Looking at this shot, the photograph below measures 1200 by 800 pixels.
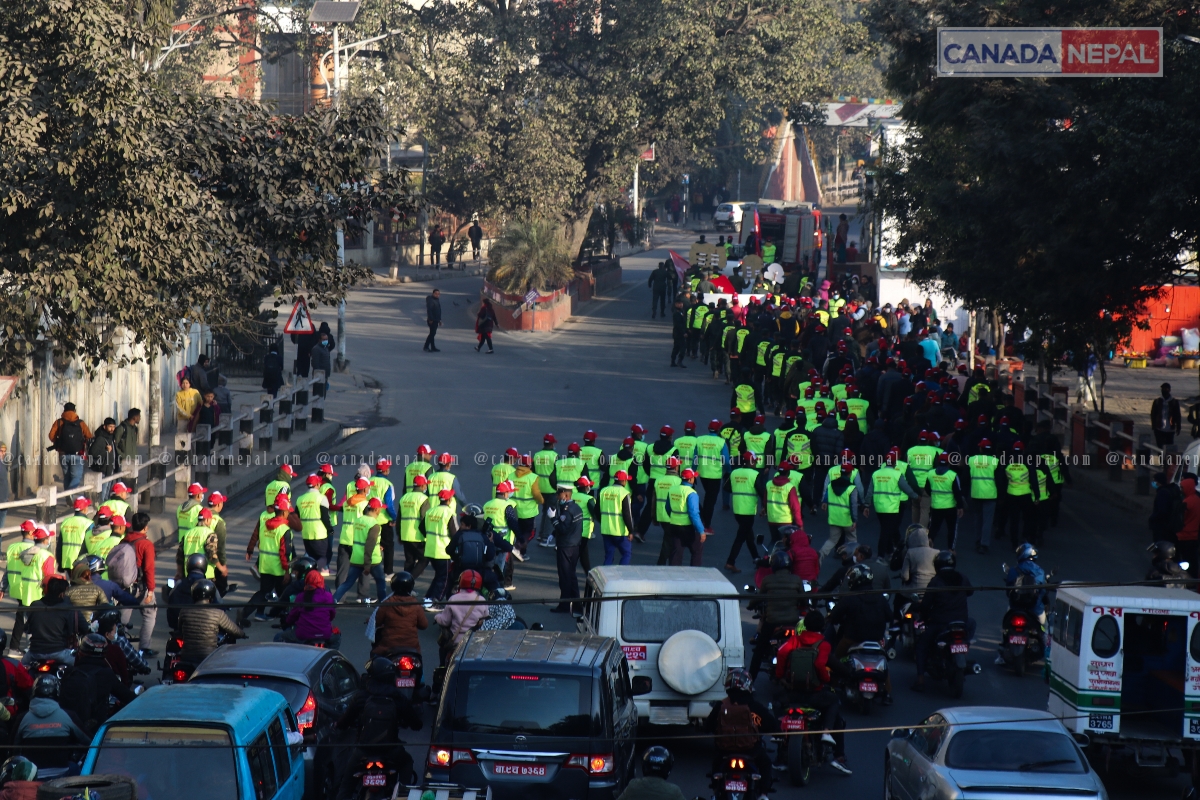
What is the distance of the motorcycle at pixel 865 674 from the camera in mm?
12484

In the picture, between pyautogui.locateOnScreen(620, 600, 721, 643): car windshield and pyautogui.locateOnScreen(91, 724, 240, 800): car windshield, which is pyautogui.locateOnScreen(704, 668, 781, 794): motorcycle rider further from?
pyautogui.locateOnScreen(91, 724, 240, 800): car windshield

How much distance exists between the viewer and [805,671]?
1152 cm

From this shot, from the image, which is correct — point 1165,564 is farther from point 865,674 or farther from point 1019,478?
point 1019,478

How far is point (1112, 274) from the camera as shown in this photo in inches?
822

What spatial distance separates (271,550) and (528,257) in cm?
2767

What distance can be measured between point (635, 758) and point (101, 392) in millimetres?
15415

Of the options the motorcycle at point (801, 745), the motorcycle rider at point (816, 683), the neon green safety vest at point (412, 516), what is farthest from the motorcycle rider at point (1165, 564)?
the neon green safety vest at point (412, 516)

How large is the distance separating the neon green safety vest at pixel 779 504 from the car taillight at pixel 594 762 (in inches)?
331

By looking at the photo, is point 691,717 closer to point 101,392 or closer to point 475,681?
point 475,681

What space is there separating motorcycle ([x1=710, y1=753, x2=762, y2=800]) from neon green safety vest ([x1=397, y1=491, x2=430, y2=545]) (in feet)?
24.0

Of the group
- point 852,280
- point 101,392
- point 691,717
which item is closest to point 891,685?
point 691,717

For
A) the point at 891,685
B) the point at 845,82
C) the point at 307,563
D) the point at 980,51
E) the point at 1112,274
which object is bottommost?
the point at 891,685

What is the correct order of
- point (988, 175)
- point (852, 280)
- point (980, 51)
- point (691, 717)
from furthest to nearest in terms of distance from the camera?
point (852, 280) < point (988, 175) < point (980, 51) < point (691, 717)

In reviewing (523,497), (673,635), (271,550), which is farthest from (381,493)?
(673,635)
